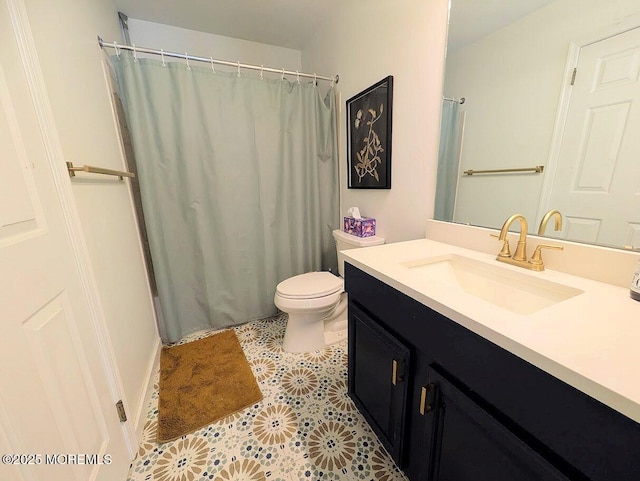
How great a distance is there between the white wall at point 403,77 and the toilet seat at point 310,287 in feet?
1.52

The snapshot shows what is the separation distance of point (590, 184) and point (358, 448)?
1.29 metres

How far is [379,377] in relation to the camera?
950mm

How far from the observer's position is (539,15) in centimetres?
82

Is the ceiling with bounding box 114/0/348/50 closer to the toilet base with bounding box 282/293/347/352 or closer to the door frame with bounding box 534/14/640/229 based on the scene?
the door frame with bounding box 534/14/640/229

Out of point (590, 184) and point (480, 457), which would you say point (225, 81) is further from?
point (480, 457)

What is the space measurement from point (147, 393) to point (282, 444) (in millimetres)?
780

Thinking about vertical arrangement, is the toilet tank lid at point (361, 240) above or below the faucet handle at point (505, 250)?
below

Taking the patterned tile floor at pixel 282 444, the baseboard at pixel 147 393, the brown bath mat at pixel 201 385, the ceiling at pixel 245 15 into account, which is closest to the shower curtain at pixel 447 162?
the ceiling at pixel 245 15

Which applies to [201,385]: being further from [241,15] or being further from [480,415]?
[241,15]

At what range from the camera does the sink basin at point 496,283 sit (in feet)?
2.45

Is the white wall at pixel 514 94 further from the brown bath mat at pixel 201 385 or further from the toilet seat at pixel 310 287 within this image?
the brown bath mat at pixel 201 385

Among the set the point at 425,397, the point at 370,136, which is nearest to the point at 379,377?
the point at 425,397

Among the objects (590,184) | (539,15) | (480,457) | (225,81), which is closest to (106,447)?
(480,457)

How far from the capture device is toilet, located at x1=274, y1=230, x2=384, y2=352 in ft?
5.01
